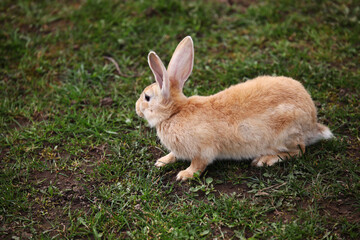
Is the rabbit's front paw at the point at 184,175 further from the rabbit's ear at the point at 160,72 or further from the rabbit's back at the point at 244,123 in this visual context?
the rabbit's ear at the point at 160,72

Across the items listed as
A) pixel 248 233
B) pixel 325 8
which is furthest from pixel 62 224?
pixel 325 8

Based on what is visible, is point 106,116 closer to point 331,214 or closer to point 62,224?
point 62,224

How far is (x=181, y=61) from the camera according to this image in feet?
12.7

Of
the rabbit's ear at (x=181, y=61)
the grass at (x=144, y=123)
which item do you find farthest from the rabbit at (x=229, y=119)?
the grass at (x=144, y=123)

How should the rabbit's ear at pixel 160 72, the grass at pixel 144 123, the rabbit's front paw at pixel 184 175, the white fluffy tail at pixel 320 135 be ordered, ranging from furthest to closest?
the white fluffy tail at pixel 320 135, the rabbit's front paw at pixel 184 175, the rabbit's ear at pixel 160 72, the grass at pixel 144 123

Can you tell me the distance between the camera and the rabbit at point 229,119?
146 inches

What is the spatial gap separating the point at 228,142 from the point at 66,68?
3.09m

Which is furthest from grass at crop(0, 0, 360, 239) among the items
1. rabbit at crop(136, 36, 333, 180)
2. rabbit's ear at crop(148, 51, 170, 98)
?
rabbit's ear at crop(148, 51, 170, 98)

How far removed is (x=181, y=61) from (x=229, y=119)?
81cm

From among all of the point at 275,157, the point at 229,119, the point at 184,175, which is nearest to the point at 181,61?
the point at 229,119

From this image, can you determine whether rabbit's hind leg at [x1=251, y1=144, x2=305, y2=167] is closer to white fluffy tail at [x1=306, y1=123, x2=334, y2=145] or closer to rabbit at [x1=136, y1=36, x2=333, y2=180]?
rabbit at [x1=136, y1=36, x2=333, y2=180]

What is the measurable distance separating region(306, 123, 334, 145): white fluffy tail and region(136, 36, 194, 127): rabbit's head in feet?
4.90

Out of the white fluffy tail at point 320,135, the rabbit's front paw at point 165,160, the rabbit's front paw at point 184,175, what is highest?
the white fluffy tail at point 320,135

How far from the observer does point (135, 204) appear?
361 centimetres
